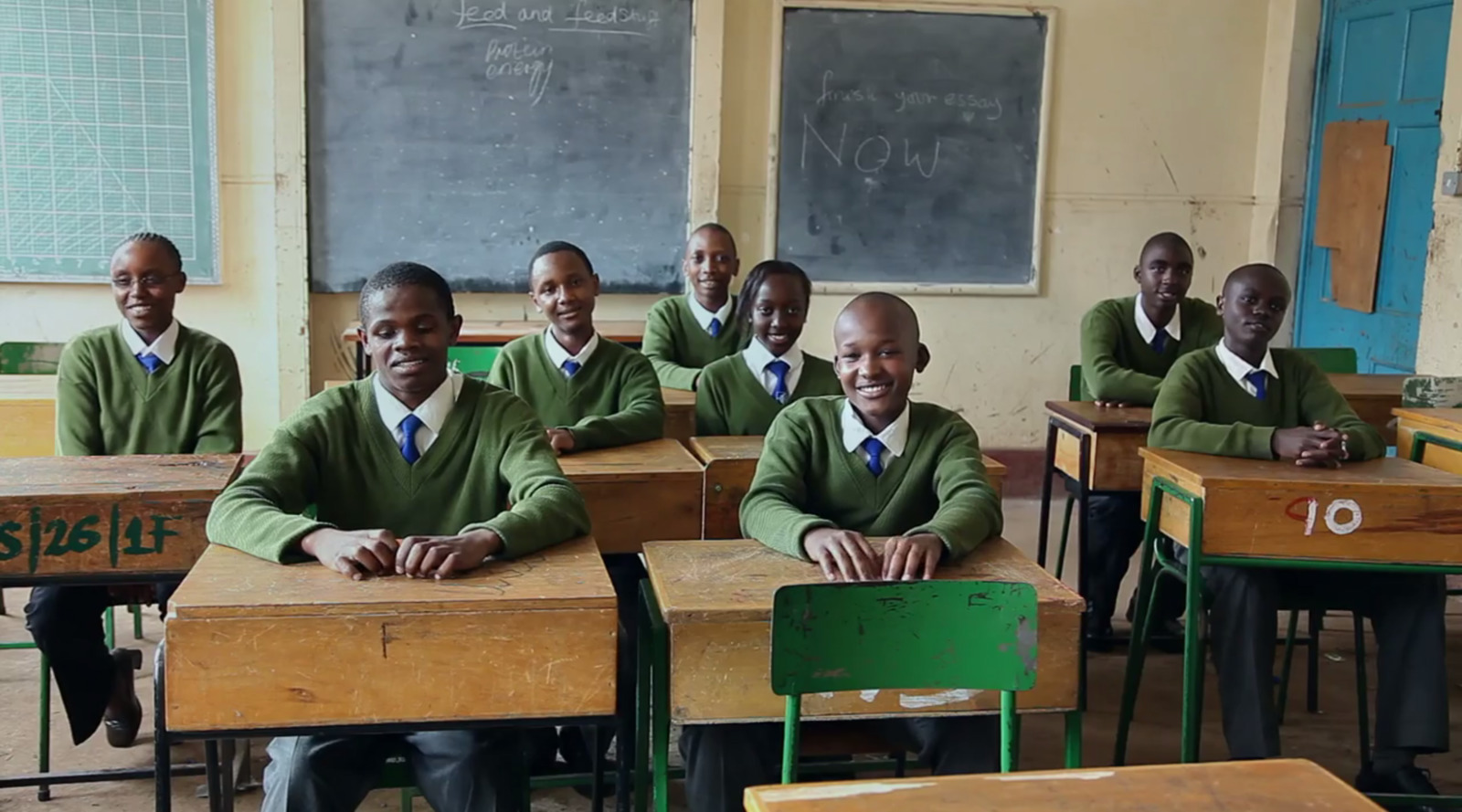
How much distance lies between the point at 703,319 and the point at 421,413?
214cm

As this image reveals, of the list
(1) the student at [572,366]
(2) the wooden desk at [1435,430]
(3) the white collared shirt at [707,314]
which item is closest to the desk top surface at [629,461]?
(1) the student at [572,366]

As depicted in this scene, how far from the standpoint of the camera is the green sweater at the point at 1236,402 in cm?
318

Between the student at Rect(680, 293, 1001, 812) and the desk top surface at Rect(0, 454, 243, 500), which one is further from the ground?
the student at Rect(680, 293, 1001, 812)

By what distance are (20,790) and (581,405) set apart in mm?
1465

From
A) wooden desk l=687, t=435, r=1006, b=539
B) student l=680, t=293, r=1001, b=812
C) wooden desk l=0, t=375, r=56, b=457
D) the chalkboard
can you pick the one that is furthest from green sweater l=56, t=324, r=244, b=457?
the chalkboard

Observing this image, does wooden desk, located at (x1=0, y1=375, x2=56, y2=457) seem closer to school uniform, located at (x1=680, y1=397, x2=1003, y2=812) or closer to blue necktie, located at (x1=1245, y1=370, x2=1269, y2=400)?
school uniform, located at (x1=680, y1=397, x2=1003, y2=812)

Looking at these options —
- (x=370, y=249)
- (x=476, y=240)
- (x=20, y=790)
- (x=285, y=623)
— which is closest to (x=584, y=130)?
(x=476, y=240)

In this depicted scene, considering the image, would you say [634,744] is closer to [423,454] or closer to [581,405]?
[423,454]

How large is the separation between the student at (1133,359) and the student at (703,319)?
1118mm

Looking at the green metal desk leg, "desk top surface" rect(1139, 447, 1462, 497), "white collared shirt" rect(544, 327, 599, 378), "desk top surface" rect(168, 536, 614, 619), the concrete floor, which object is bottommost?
the concrete floor

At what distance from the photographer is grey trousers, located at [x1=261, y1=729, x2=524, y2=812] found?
2043mm

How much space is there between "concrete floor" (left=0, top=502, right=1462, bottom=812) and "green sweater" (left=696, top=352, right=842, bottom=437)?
96 cm

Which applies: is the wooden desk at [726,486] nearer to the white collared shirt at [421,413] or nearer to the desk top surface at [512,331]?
the white collared shirt at [421,413]

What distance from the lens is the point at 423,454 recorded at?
7.80ft
